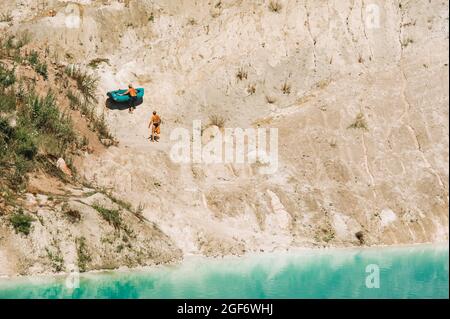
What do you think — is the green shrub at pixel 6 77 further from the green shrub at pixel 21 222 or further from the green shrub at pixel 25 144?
the green shrub at pixel 21 222

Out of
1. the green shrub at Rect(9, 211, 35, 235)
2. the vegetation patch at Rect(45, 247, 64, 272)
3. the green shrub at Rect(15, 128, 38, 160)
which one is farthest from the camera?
the green shrub at Rect(15, 128, 38, 160)

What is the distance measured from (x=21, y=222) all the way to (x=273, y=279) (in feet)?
21.8

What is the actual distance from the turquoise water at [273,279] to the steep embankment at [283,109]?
4.63 ft

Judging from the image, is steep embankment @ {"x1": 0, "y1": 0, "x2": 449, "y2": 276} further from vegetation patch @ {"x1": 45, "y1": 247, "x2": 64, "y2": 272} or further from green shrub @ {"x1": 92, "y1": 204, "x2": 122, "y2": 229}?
vegetation patch @ {"x1": 45, "y1": 247, "x2": 64, "y2": 272}

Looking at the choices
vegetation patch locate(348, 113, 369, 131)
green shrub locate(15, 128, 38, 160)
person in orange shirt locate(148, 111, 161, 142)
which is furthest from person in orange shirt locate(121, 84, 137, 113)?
vegetation patch locate(348, 113, 369, 131)

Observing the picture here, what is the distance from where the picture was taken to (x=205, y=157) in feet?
80.2

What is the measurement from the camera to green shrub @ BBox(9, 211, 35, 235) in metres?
17.3

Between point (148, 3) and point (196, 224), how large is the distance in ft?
48.1

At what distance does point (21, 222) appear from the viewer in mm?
17422

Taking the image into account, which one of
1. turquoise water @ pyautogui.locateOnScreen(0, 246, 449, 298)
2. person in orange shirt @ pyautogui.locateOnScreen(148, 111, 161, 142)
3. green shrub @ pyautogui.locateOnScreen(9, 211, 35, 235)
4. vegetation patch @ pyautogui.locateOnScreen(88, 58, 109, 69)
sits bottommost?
turquoise water @ pyautogui.locateOnScreen(0, 246, 449, 298)

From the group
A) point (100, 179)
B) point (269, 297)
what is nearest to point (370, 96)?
point (100, 179)

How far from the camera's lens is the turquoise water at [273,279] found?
620 inches

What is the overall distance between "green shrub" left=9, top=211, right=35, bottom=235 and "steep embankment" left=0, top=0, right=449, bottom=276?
4.46 m
